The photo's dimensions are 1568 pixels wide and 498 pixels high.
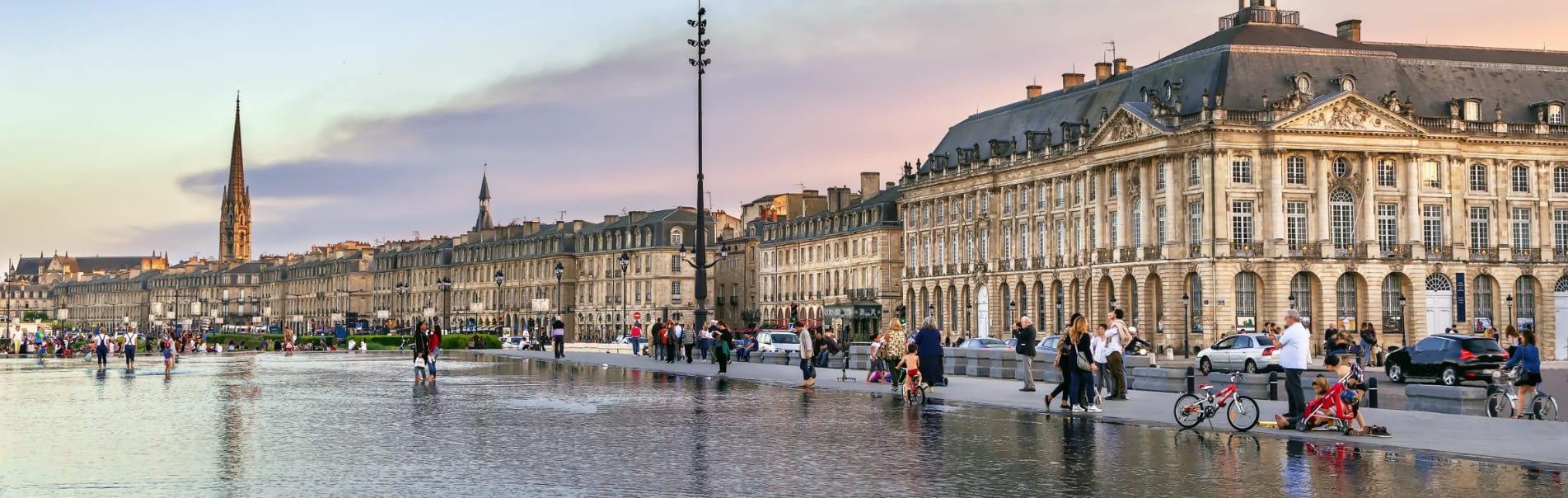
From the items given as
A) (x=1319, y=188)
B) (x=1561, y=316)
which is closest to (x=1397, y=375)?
(x=1319, y=188)

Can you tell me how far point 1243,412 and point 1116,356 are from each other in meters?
6.15

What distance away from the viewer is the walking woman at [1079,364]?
22.4m

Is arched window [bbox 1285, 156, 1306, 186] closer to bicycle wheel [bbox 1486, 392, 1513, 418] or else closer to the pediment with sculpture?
the pediment with sculpture

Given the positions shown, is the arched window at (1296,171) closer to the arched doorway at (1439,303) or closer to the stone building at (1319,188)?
the stone building at (1319,188)

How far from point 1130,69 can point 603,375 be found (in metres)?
55.5

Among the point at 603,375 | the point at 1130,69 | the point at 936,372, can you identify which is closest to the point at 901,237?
the point at 1130,69

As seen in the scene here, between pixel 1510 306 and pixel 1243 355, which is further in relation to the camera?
pixel 1510 306

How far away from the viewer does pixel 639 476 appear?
13883mm

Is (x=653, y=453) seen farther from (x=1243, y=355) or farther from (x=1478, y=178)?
(x=1478, y=178)

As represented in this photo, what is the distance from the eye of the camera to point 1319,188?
6881cm

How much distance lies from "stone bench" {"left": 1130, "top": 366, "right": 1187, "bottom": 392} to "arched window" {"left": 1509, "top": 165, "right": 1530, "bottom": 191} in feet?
169

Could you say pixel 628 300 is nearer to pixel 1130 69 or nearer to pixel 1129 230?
pixel 1130 69

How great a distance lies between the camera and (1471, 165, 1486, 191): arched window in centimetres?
7256

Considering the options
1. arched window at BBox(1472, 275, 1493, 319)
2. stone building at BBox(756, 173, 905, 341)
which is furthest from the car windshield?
stone building at BBox(756, 173, 905, 341)
